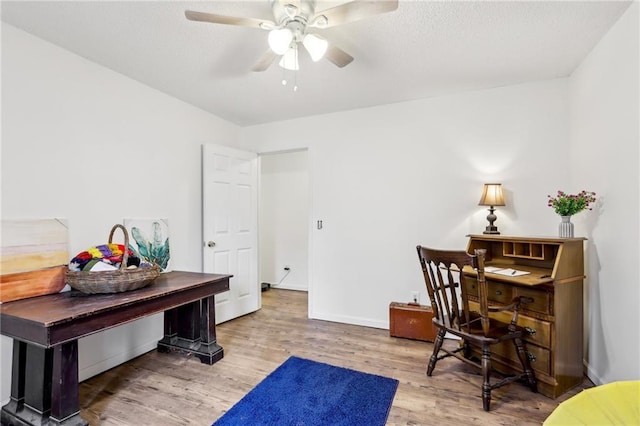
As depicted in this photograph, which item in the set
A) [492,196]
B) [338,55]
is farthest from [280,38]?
[492,196]

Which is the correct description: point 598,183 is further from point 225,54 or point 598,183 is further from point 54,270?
point 54,270

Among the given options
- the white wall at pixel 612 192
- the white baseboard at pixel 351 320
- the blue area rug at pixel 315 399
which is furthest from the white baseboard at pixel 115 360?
the white wall at pixel 612 192

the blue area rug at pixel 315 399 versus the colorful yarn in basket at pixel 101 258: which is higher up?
the colorful yarn in basket at pixel 101 258

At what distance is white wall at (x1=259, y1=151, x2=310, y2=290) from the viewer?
504 centimetres

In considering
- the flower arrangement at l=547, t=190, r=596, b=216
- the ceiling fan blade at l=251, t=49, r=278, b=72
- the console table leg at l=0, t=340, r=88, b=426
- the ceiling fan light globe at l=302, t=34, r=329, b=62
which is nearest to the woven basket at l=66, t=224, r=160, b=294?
the console table leg at l=0, t=340, r=88, b=426

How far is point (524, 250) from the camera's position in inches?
95.7

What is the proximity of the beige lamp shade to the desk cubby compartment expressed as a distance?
0.35 metres

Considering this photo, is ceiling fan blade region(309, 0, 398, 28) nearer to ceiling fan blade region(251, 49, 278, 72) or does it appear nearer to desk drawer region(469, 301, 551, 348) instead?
ceiling fan blade region(251, 49, 278, 72)

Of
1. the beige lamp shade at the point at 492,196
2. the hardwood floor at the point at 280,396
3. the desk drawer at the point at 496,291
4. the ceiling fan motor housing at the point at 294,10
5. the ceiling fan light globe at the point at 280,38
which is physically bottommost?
the hardwood floor at the point at 280,396

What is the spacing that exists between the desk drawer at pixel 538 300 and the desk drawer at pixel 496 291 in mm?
81

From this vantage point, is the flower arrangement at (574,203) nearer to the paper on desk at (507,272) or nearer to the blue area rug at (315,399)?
the paper on desk at (507,272)

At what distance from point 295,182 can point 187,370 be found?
3.30m

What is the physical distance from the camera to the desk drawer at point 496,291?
222 centimetres

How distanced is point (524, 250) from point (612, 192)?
0.69m
